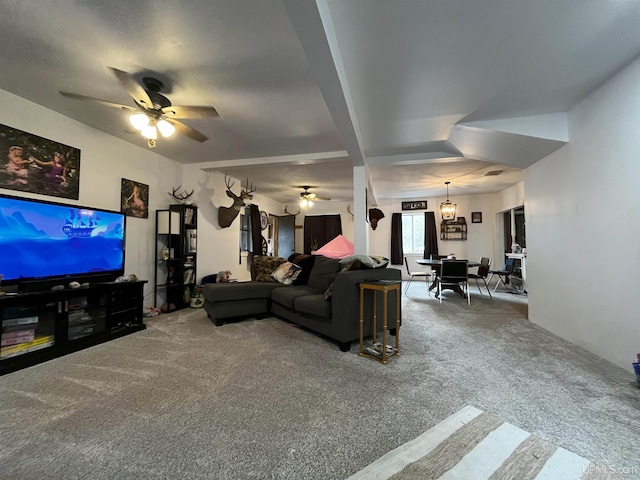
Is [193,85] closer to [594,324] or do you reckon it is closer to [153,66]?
[153,66]

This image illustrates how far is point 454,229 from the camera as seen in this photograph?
7.63m

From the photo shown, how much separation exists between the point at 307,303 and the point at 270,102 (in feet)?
6.80

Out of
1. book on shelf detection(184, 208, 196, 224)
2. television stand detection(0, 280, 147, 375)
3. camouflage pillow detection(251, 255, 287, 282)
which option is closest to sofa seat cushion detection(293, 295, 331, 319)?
camouflage pillow detection(251, 255, 287, 282)

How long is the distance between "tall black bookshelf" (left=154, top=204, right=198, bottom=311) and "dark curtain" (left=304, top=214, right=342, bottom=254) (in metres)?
4.50

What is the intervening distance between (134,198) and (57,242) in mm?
1295

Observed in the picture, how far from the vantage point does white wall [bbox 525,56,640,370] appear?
7.14 feet

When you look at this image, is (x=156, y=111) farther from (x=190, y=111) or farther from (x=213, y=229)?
(x=213, y=229)

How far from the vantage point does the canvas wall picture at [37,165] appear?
8.36ft

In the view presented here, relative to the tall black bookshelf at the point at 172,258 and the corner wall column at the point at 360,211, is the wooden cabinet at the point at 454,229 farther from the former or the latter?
the tall black bookshelf at the point at 172,258

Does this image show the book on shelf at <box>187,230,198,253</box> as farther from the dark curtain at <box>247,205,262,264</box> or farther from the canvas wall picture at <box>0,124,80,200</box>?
the dark curtain at <box>247,205,262,264</box>

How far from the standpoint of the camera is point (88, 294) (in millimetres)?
2766

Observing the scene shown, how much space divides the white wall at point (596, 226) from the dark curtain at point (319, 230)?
557 cm

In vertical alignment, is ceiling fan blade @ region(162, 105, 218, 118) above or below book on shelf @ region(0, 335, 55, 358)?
above

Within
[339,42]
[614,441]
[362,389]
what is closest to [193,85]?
[339,42]
